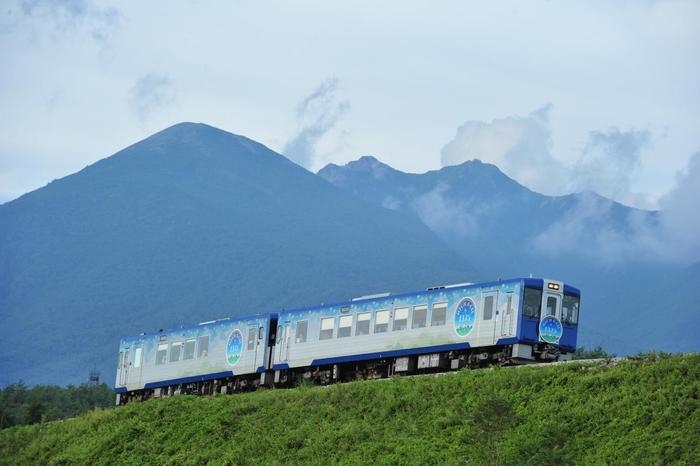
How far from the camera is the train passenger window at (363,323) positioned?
135 feet

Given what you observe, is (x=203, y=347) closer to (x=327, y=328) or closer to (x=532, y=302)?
(x=327, y=328)

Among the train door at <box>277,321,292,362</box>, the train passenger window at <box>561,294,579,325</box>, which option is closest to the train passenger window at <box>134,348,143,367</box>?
the train door at <box>277,321,292,362</box>

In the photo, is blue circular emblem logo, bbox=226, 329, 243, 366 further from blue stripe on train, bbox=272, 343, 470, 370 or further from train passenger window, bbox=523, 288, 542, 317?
train passenger window, bbox=523, 288, 542, 317

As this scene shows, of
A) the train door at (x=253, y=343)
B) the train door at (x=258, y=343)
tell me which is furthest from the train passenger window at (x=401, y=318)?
the train door at (x=253, y=343)

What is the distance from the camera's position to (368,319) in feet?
135

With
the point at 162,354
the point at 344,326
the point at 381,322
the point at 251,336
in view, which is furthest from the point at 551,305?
the point at 162,354

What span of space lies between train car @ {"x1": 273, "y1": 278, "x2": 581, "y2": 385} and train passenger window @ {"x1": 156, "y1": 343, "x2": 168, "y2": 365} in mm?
7805

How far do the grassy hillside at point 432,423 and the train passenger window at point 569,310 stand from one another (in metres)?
6.47

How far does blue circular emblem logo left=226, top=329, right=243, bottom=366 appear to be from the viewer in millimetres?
47303

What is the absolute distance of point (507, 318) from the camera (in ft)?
119

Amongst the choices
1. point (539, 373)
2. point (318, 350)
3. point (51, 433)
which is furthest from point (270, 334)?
point (539, 373)

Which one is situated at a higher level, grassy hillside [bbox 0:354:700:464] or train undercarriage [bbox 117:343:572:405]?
train undercarriage [bbox 117:343:572:405]

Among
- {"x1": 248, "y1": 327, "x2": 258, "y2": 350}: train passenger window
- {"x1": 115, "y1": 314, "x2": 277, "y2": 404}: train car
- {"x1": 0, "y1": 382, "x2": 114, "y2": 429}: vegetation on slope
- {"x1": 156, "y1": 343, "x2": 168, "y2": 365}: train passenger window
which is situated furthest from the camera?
{"x1": 0, "y1": 382, "x2": 114, "y2": 429}: vegetation on slope

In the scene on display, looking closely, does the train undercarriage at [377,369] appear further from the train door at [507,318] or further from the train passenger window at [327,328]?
the train passenger window at [327,328]
